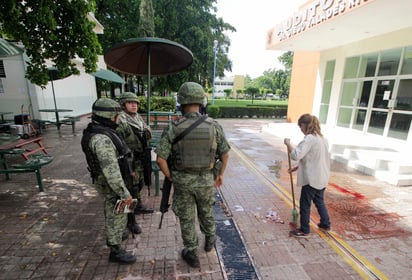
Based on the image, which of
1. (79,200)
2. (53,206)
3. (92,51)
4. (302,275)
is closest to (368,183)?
(302,275)

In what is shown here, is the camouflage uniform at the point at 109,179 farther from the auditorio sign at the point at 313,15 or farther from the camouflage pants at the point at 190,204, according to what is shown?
the auditorio sign at the point at 313,15

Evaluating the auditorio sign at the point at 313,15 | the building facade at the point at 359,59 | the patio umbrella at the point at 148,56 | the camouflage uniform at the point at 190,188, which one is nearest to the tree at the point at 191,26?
the building facade at the point at 359,59

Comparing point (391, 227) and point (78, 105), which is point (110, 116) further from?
point (78, 105)

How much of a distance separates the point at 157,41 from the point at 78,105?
13.7 m

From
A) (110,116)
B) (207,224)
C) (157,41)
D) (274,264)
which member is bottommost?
(274,264)

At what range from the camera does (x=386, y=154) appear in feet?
18.3

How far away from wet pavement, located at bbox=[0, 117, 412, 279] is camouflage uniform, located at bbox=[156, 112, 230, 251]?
19.0 inches

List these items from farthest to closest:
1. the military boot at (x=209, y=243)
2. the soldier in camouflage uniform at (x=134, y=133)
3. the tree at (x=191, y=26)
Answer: the tree at (x=191, y=26) → the soldier in camouflage uniform at (x=134, y=133) → the military boot at (x=209, y=243)

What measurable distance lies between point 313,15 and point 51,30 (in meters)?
6.74

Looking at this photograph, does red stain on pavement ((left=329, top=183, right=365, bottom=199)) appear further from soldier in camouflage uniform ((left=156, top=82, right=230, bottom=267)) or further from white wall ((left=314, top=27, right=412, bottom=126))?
white wall ((left=314, top=27, right=412, bottom=126))

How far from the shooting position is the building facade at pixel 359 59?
5.54 m

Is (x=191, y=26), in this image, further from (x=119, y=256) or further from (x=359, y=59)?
(x=119, y=256)

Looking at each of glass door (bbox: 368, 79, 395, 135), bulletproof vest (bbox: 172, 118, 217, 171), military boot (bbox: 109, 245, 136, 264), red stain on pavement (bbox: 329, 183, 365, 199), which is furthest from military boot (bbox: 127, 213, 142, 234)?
glass door (bbox: 368, 79, 395, 135)

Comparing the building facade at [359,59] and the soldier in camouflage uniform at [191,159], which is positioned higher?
the building facade at [359,59]
